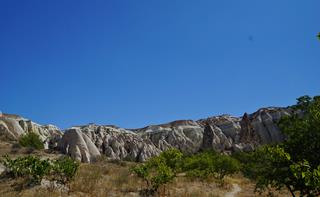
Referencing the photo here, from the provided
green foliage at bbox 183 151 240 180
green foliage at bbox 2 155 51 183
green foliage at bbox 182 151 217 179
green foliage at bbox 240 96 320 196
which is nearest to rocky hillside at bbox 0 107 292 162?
green foliage at bbox 182 151 217 179

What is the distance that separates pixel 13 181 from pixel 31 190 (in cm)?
252

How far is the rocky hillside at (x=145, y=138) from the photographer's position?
5611cm

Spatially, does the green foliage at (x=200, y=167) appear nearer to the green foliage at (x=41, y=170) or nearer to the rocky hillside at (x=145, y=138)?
the green foliage at (x=41, y=170)

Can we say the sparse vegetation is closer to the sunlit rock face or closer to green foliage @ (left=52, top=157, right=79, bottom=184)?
green foliage @ (left=52, top=157, right=79, bottom=184)

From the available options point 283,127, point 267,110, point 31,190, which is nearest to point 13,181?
point 31,190

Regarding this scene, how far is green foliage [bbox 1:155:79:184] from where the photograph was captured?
19.6 meters

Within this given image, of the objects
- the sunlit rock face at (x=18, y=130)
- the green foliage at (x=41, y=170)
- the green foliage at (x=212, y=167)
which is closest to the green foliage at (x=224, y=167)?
the green foliage at (x=212, y=167)

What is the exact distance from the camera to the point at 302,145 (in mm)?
14562

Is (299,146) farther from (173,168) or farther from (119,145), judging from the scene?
(119,145)

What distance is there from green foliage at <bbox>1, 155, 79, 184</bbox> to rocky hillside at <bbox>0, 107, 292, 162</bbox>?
3040 cm

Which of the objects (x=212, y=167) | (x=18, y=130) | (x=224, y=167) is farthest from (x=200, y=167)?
(x=18, y=130)

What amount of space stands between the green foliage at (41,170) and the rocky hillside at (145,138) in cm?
3040

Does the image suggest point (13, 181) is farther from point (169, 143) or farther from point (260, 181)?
point (169, 143)

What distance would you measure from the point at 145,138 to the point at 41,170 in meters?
70.8
